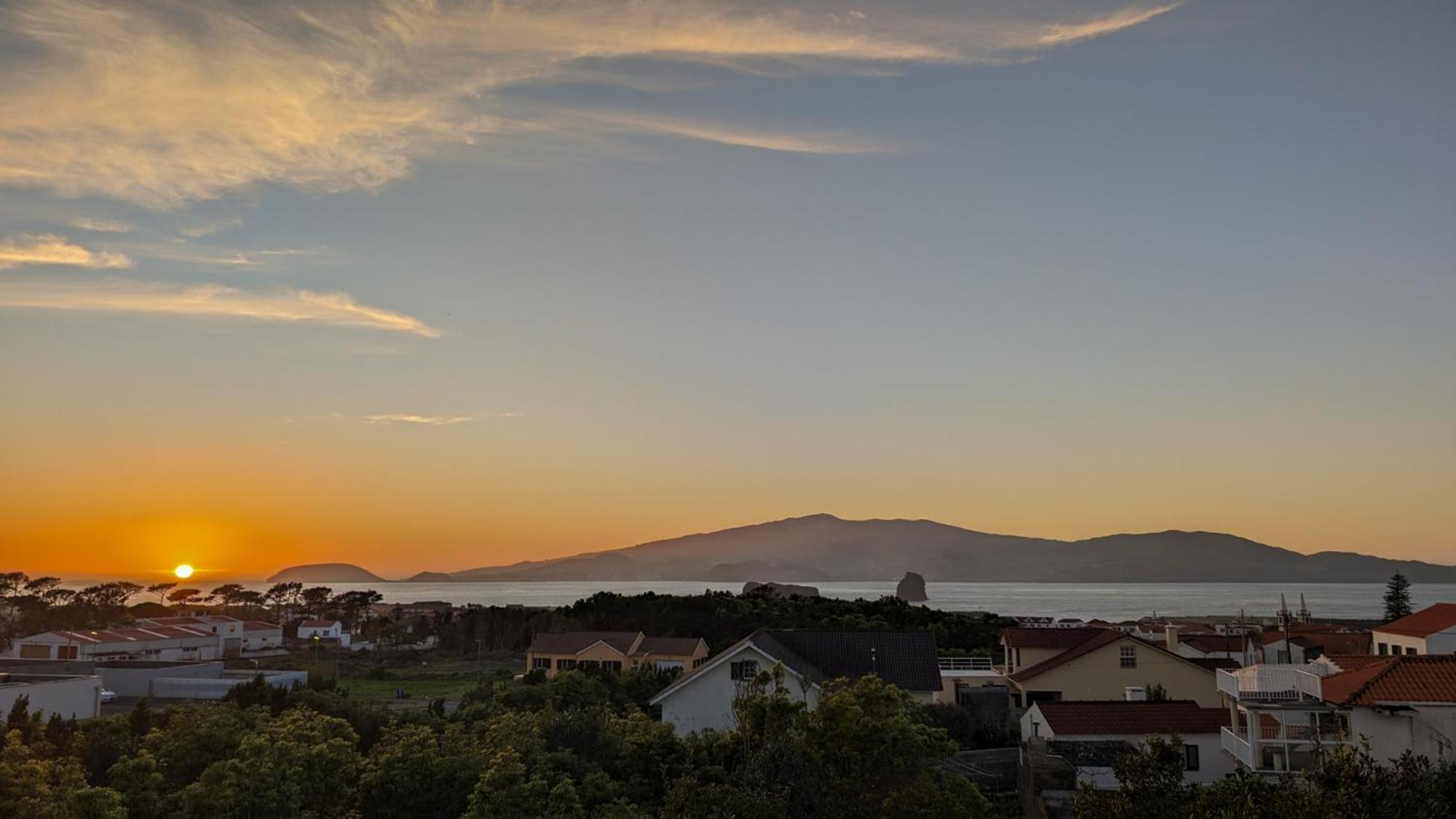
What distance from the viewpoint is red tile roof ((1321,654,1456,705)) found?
69.2ft

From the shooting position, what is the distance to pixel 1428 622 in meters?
44.7

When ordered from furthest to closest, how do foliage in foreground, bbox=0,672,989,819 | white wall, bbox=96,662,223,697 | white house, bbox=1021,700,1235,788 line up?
1. white wall, bbox=96,662,223,697
2. white house, bbox=1021,700,1235,788
3. foliage in foreground, bbox=0,672,989,819

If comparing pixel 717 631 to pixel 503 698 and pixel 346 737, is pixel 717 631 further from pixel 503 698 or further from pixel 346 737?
pixel 346 737

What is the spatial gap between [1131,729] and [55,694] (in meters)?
36.1

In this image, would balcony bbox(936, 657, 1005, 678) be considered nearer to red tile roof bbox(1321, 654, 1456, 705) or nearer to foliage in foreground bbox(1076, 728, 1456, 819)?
red tile roof bbox(1321, 654, 1456, 705)

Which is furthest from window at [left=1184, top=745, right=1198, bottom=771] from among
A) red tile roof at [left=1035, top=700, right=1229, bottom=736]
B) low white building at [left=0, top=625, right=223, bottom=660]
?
low white building at [left=0, top=625, right=223, bottom=660]

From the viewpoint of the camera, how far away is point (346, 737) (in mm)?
26875

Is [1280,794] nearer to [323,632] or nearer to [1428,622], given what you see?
[1428,622]

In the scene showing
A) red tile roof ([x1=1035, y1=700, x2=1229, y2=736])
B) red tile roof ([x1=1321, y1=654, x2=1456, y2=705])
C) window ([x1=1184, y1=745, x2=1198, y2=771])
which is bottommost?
window ([x1=1184, y1=745, x2=1198, y2=771])

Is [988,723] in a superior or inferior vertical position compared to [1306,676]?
inferior

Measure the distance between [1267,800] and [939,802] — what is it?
4.76 metres

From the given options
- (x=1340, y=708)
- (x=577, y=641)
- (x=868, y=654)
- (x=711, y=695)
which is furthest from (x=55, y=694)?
(x=1340, y=708)

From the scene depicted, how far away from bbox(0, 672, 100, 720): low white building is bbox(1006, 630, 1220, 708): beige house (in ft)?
112

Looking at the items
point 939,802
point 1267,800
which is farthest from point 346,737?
point 1267,800
